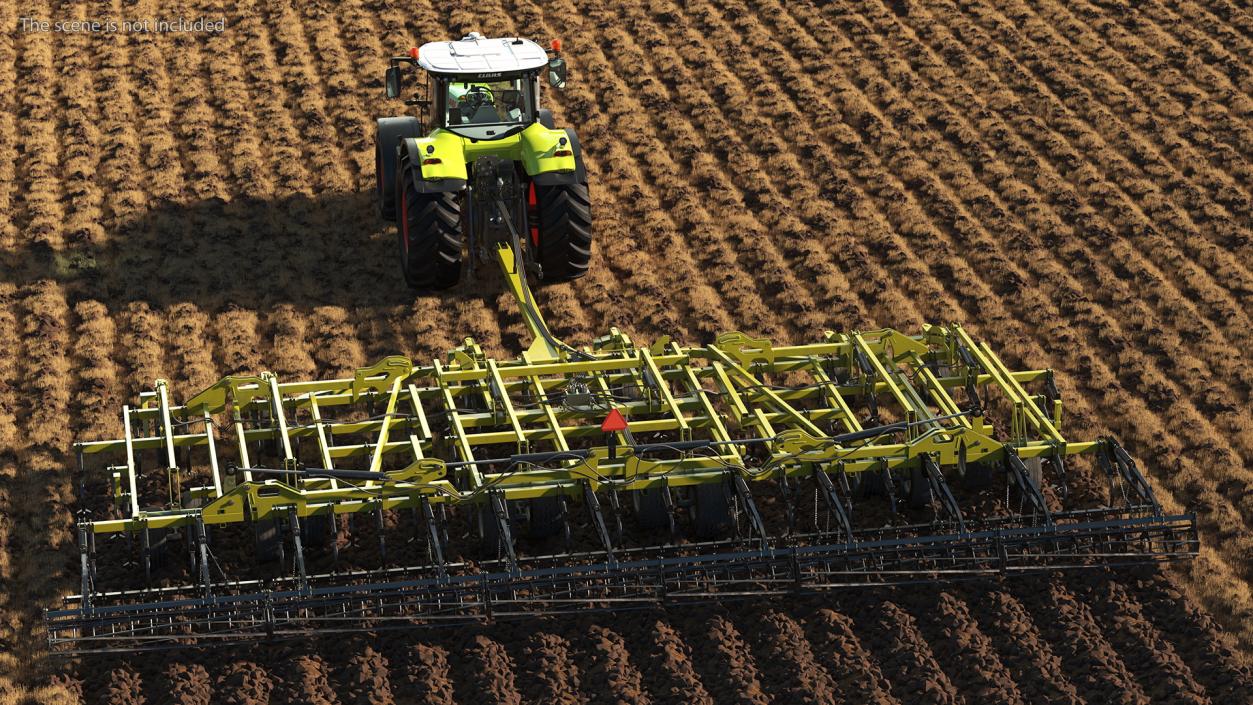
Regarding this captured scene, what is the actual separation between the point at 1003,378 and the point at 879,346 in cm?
90

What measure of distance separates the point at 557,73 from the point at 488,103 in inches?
38.1

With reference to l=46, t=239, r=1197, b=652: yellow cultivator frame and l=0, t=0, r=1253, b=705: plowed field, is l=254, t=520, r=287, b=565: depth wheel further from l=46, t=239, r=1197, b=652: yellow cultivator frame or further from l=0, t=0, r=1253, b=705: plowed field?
l=0, t=0, r=1253, b=705: plowed field

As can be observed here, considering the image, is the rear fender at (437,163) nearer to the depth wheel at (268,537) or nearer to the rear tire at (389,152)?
the rear tire at (389,152)

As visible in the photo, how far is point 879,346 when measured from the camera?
492 inches

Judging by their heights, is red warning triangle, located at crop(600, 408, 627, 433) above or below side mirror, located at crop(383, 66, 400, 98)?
above

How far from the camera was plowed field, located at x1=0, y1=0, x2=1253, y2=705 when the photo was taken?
10.2 m

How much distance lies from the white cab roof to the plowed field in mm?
1737

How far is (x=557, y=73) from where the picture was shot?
14781mm

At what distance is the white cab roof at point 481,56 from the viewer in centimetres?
1377

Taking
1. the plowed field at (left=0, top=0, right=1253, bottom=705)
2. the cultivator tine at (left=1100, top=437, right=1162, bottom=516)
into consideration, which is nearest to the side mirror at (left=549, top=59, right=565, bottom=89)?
the plowed field at (left=0, top=0, right=1253, bottom=705)

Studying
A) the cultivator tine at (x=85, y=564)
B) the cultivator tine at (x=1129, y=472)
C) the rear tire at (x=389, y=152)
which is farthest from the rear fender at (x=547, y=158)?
the cultivator tine at (x=85, y=564)

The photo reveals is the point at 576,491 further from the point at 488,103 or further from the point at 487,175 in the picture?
the point at 488,103

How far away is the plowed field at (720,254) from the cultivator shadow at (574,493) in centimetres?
24

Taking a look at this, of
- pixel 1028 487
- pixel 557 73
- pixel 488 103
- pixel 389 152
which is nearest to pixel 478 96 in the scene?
pixel 488 103
